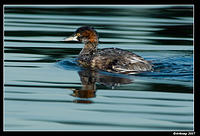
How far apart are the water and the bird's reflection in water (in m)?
0.02

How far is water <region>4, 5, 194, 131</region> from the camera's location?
315 inches

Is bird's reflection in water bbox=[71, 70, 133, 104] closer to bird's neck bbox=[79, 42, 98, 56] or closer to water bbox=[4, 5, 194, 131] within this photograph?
water bbox=[4, 5, 194, 131]

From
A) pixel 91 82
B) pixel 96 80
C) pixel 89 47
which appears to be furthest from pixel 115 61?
pixel 89 47

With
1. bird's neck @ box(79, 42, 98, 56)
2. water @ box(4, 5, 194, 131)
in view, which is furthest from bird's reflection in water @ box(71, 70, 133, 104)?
bird's neck @ box(79, 42, 98, 56)

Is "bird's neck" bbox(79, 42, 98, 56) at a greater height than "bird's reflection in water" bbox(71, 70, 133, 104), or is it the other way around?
"bird's neck" bbox(79, 42, 98, 56)

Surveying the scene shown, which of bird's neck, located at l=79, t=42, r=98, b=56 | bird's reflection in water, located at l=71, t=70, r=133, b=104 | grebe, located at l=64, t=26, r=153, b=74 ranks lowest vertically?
bird's reflection in water, located at l=71, t=70, r=133, b=104

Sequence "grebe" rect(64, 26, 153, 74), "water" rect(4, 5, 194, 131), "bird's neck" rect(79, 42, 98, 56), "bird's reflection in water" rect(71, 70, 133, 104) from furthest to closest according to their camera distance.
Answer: "bird's neck" rect(79, 42, 98, 56)
"grebe" rect(64, 26, 153, 74)
"bird's reflection in water" rect(71, 70, 133, 104)
"water" rect(4, 5, 194, 131)

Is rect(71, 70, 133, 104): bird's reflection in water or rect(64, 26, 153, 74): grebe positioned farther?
rect(64, 26, 153, 74): grebe

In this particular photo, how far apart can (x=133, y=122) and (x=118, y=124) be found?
0.75 ft

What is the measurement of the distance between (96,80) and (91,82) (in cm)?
26

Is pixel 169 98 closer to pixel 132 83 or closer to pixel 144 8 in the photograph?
pixel 132 83

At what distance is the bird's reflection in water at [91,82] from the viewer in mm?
9320

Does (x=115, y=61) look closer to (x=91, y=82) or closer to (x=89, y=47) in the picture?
(x=91, y=82)

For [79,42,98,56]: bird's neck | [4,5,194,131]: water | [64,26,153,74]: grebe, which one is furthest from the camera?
[79,42,98,56]: bird's neck
